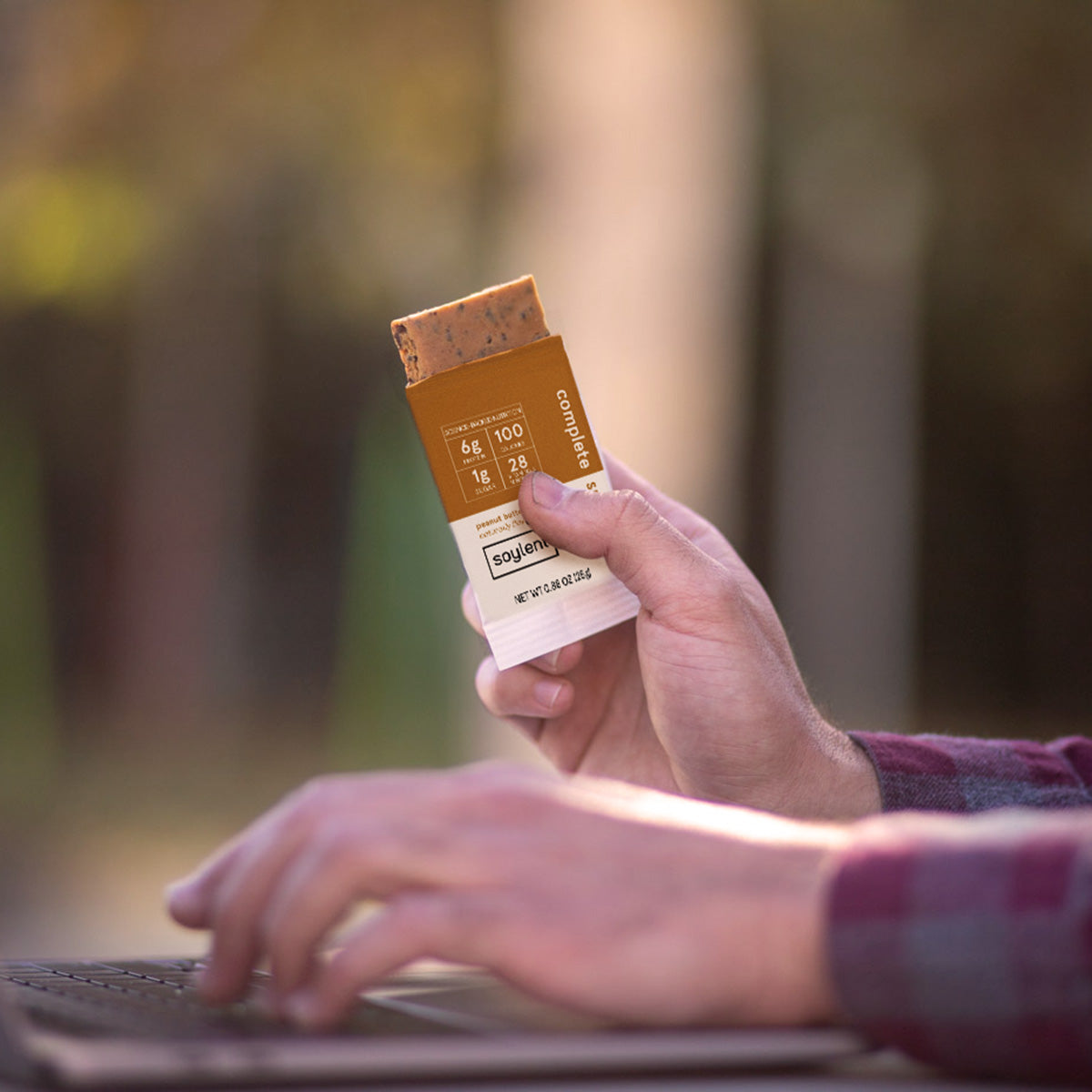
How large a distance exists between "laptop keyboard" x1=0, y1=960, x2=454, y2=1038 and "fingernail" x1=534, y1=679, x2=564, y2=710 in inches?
23.6

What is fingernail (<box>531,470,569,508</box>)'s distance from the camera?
4.01 ft

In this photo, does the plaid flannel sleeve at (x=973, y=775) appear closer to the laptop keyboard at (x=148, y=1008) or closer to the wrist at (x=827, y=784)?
the wrist at (x=827, y=784)

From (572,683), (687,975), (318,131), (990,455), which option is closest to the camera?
(687,975)

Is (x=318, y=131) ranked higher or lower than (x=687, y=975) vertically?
higher

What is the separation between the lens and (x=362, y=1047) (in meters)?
0.56

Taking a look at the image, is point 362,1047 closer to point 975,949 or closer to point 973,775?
point 975,949

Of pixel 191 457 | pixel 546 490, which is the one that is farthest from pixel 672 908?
pixel 191 457

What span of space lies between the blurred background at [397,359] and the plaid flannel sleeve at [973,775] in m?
3.50

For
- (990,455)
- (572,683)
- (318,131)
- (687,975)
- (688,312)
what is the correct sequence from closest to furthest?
(687,975) < (572,683) < (688,312) < (318,131) < (990,455)

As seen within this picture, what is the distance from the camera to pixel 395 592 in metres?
6.68

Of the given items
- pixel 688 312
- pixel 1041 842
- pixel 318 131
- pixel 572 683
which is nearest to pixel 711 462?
pixel 688 312

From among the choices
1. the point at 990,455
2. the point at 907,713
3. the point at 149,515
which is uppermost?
the point at 149,515

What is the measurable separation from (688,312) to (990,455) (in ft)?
8.61

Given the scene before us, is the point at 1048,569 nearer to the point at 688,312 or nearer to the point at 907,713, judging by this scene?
the point at 907,713
